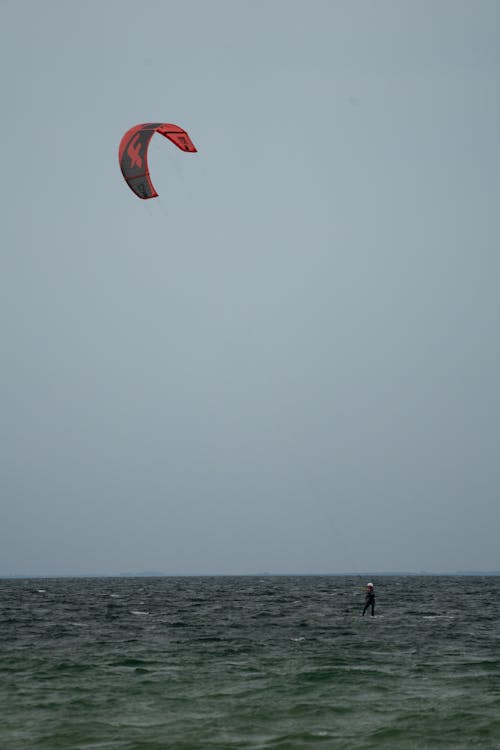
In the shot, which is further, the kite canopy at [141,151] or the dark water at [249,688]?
the kite canopy at [141,151]

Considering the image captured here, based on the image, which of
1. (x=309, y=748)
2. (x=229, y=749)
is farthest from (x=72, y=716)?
(x=309, y=748)

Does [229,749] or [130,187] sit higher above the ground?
[130,187]

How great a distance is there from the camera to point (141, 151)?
2505 cm

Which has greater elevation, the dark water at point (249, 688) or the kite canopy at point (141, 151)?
the kite canopy at point (141, 151)

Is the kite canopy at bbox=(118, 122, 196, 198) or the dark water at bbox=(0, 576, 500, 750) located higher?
the kite canopy at bbox=(118, 122, 196, 198)

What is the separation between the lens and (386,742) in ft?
45.1

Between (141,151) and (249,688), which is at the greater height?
(141,151)

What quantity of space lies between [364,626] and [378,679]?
15431 mm

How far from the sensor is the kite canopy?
79.7 ft

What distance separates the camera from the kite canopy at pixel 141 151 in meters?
24.3

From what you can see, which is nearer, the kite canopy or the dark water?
the dark water

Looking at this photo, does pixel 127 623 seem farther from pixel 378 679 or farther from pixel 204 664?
pixel 378 679

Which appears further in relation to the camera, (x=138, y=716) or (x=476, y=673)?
(x=476, y=673)

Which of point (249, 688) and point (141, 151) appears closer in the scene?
point (249, 688)
